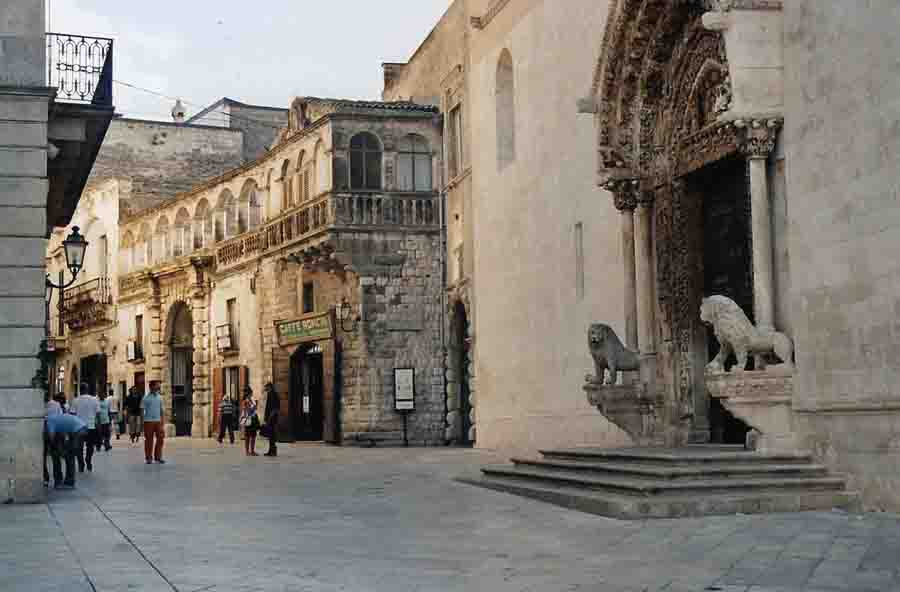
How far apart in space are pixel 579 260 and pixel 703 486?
358 inches

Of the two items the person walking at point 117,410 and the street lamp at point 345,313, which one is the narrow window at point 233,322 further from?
the person walking at point 117,410

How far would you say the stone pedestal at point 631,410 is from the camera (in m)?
17.0

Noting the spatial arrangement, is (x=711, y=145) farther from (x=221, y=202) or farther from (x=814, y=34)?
(x=221, y=202)

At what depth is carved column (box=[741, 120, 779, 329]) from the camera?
13.3 m

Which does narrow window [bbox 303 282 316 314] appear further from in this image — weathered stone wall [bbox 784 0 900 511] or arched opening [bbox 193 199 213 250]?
weathered stone wall [bbox 784 0 900 511]

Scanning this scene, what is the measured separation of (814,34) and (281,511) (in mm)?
7395

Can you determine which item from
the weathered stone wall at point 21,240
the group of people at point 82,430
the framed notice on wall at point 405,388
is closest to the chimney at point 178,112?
the group of people at point 82,430

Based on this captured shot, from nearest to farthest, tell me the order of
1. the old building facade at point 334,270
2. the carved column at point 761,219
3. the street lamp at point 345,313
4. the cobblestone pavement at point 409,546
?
the cobblestone pavement at point 409,546 < the carved column at point 761,219 < the old building facade at point 334,270 < the street lamp at point 345,313

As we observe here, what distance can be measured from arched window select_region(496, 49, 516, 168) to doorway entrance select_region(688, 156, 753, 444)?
33.0 ft

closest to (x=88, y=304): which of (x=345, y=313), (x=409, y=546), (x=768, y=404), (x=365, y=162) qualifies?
(x=345, y=313)

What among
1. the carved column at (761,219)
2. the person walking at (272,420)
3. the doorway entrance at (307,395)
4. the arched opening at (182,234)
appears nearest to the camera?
the carved column at (761,219)

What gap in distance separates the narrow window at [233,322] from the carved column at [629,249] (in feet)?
78.7

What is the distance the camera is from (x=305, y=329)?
1359 inches

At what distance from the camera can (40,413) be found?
14641 mm
